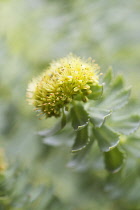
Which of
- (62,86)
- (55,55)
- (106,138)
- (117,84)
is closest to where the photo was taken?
(62,86)

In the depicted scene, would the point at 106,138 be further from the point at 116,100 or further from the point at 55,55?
the point at 55,55

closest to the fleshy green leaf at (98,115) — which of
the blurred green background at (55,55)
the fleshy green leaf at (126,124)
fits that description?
the fleshy green leaf at (126,124)

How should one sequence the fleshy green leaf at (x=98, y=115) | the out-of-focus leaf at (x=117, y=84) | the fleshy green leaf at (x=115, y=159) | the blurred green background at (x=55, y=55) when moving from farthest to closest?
the blurred green background at (x=55, y=55)
the out-of-focus leaf at (x=117, y=84)
the fleshy green leaf at (x=115, y=159)
the fleshy green leaf at (x=98, y=115)

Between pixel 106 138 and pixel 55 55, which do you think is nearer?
pixel 106 138

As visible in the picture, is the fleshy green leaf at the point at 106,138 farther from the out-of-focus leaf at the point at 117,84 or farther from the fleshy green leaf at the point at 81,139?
the out-of-focus leaf at the point at 117,84

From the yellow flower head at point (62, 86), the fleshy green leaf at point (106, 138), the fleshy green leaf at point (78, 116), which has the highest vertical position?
the yellow flower head at point (62, 86)

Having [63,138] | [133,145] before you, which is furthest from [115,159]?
[63,138]
